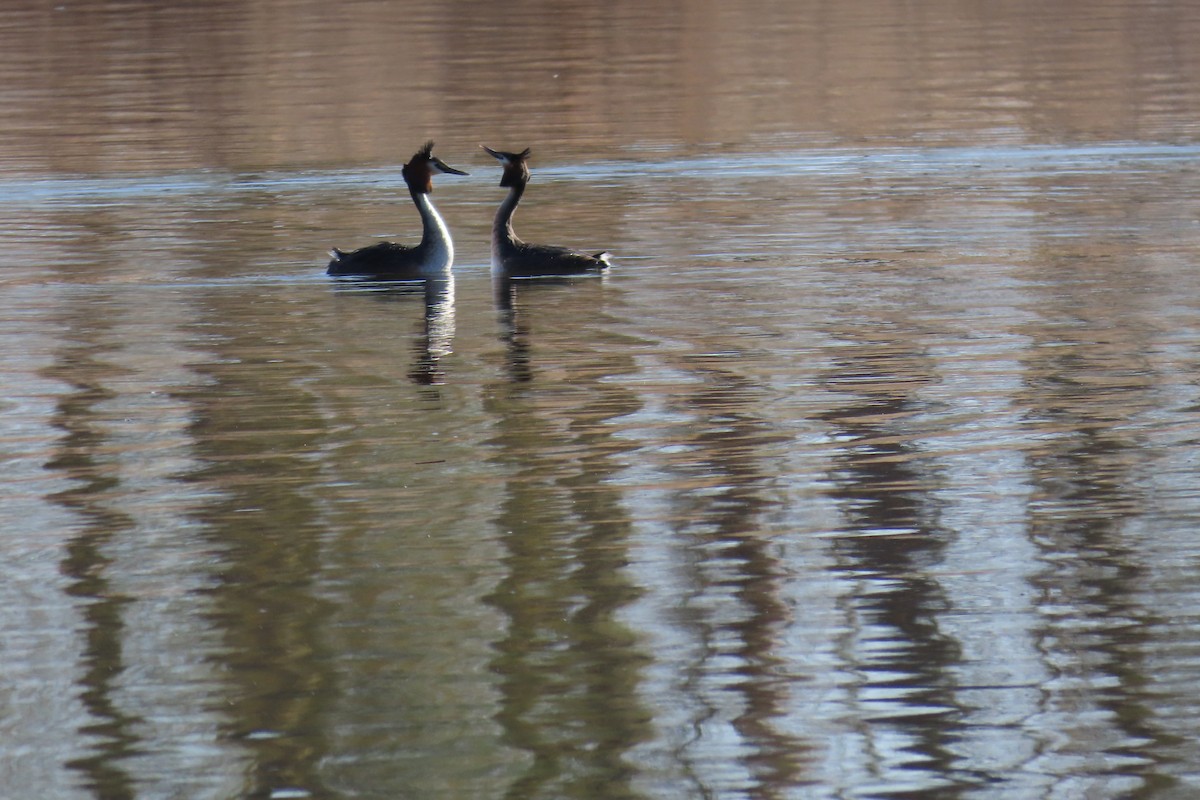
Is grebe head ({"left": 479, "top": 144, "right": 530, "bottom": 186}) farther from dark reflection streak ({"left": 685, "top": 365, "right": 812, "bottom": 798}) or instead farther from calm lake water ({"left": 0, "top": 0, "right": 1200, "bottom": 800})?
dark reflection streak ({"left": 685, "top": 365, "right": 812, "bottom": 798})

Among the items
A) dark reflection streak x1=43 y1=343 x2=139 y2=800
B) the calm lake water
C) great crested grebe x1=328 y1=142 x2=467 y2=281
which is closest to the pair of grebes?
great crested grebe x1=328 y1=142 x2=467 y2=281

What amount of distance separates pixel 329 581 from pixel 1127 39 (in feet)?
113

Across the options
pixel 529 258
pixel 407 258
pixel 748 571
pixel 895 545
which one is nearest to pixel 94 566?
pixel 748 571

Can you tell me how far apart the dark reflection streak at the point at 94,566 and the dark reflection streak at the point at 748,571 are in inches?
68.9

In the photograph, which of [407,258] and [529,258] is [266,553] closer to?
[529,258]

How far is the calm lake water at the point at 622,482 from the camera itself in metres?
6.46

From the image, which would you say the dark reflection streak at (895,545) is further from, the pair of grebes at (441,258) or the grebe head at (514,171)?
the grebe head at (514,171)

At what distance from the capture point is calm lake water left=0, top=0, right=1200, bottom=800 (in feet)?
21.2

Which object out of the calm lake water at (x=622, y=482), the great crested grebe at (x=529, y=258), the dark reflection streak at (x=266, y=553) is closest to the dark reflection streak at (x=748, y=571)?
the calm lake water at (x=622, y=482)

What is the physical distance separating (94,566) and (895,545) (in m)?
3.13

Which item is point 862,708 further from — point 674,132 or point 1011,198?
point 674,132

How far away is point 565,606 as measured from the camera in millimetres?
7770

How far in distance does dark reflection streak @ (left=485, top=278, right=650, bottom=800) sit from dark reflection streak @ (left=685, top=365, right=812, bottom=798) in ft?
0.99

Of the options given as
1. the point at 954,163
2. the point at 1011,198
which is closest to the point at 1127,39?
the point at 954,163
